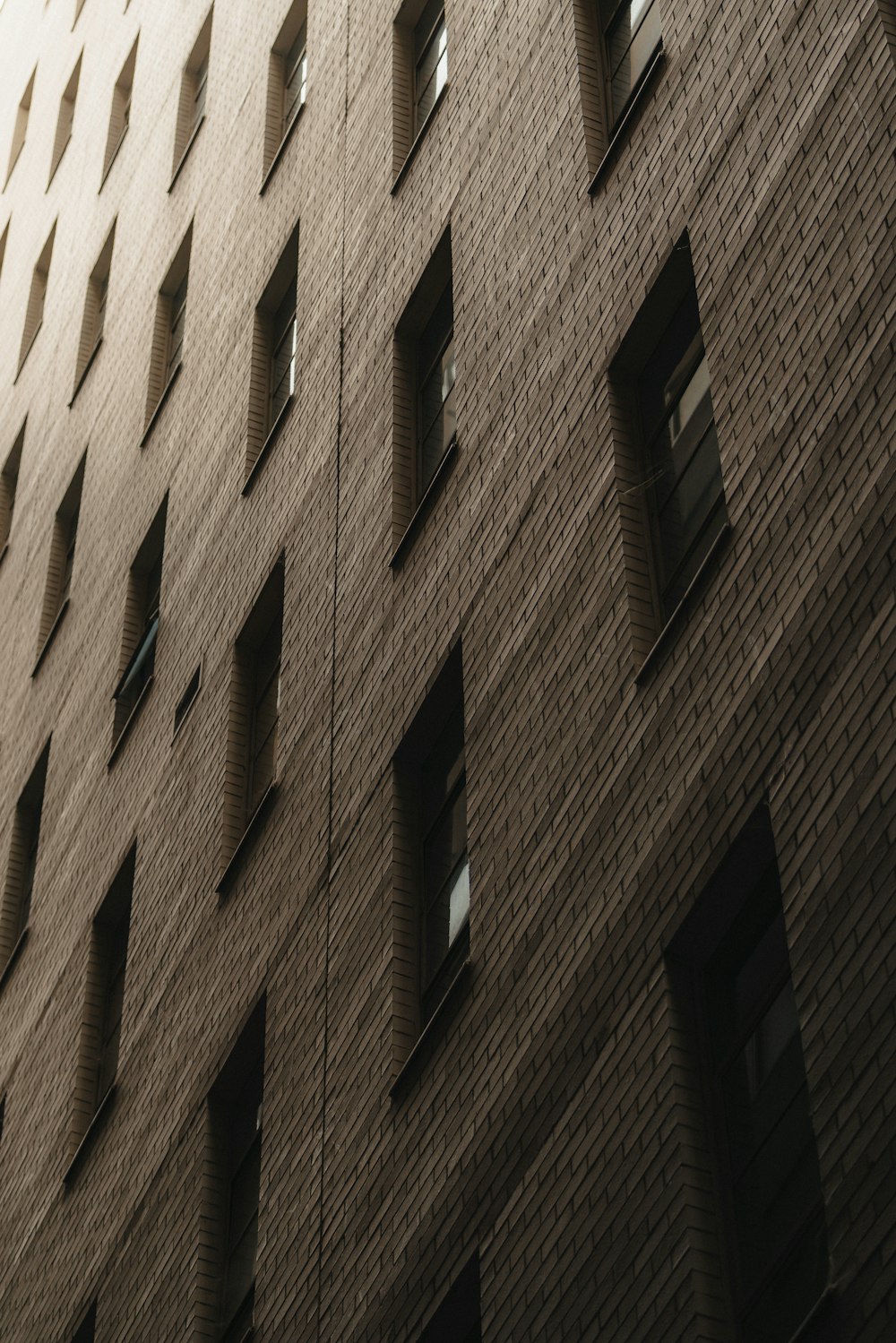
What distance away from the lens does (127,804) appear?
20719mm

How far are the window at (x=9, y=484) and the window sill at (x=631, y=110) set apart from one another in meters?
18.1

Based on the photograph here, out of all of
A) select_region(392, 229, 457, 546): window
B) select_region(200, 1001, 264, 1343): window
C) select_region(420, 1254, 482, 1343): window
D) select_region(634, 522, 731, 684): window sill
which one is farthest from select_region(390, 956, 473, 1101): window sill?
select_region(392, 229, 457, 546): window

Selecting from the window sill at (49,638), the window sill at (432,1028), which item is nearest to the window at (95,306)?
the window sill at (49,638)

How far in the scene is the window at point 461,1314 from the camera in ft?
38.3

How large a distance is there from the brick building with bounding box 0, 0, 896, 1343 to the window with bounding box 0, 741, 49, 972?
7cm

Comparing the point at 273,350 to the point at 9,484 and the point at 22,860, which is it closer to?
the point at 22,860

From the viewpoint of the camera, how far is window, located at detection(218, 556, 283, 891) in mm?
18016

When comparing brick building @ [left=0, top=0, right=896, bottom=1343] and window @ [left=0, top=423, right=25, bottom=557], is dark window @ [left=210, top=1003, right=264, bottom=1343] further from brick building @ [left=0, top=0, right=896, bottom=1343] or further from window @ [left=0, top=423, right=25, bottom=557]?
window @ [left=0, top=423, right=25, bottom=557]

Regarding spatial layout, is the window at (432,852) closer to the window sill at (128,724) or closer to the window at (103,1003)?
the window at (103,1003)

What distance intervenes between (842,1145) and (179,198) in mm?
19758

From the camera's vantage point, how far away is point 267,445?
1983 cm

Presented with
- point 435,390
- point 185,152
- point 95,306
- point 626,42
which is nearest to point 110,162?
point 95,306

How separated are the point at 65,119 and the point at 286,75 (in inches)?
488

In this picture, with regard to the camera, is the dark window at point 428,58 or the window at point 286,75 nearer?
the dark window at point 428,58
